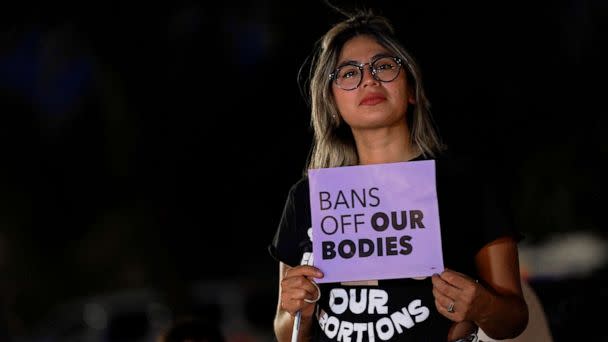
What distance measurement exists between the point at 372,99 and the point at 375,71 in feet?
0.27

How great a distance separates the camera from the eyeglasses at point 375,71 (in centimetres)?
294

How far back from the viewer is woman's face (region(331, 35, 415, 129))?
2.91 m

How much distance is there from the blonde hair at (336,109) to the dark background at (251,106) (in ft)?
9.11

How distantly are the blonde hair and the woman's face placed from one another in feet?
0.14

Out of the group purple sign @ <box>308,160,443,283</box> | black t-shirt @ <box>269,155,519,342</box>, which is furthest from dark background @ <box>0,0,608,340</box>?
purple sign @ <box>308,160,443,283</box>

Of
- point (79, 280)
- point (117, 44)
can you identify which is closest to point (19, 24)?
point (117, 44)

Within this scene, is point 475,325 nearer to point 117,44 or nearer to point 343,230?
point 343,230

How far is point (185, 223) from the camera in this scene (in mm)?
11172

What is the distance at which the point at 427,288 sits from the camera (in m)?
2.74

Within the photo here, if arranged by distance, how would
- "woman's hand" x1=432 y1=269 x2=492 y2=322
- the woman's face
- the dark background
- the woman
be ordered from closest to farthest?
"woman's hand" x1=432 y1=269 x2=492 y2=322, the woman, the woman's face, the dark background

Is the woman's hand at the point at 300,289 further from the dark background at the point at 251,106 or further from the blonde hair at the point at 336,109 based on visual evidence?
the dark background at the point at 251,106

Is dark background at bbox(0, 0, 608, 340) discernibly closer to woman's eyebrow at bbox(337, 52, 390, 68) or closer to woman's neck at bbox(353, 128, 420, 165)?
woman's neck at bbox(353, 128, 420, 165)

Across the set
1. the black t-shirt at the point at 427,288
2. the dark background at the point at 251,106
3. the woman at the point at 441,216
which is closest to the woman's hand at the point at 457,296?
the woman at the point at 441,216

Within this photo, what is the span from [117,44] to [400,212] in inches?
290
